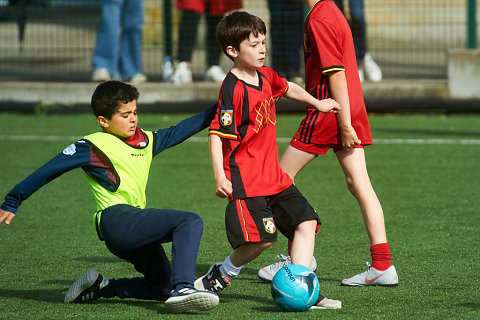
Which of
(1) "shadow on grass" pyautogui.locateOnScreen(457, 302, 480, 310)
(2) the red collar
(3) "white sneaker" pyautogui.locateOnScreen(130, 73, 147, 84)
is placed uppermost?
(3) "white sneaker" pyautogui.locateOnScreen(130, 73, 147, 84)

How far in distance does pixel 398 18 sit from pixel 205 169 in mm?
5561

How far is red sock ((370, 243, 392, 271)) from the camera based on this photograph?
14.9 feet

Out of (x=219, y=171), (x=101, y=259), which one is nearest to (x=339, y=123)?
(x=219, y=171)

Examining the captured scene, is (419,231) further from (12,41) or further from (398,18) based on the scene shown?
(12,41)

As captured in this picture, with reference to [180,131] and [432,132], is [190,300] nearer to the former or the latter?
[180,131]

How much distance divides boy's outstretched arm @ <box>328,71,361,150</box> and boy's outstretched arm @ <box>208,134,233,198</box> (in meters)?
0.73

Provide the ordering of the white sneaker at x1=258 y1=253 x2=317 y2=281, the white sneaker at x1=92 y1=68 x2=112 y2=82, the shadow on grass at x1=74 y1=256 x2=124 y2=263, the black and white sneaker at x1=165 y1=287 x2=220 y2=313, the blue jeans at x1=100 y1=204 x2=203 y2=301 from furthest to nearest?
the white sneaker at x1=92 y1=68 x2=112 y2=82, the shadow on grass at x1=74 y1=256 x2=124 y2=263, the white sneaker at x1=258 y1=253 x2=317 y2=281, the blue jeans at x1=100 y1=204 x2=203 y2=301, the black and white sneaker at x1=165 y1=287 x2=220 y2=313

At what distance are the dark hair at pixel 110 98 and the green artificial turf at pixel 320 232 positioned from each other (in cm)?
93

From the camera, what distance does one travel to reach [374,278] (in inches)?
→ 178

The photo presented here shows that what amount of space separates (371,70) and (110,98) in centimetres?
824

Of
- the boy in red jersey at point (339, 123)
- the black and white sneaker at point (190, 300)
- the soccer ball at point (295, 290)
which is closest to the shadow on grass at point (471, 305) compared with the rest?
the boy in red jersey at point (339, 123)

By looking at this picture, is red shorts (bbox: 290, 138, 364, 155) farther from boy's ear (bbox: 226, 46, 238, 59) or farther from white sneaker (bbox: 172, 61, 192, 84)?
white sneaker (bbox: 172, 61, 192, 84)

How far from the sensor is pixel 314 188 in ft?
23.6

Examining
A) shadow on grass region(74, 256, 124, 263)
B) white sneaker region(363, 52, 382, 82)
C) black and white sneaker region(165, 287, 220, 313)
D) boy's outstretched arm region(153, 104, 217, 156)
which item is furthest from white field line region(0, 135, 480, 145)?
black and white sneaker region(165, 287, 220, 313)
